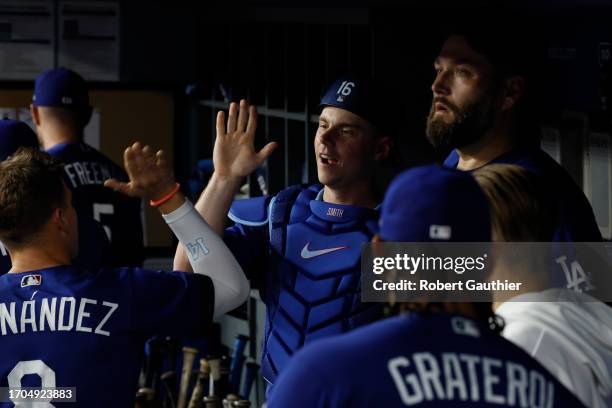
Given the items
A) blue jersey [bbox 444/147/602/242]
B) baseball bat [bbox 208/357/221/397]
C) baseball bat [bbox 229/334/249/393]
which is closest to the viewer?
blue jersey [bbox 444/147/602/242]

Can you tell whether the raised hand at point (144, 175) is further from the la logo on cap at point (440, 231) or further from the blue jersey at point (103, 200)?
the blue jersey at point (103, 200)

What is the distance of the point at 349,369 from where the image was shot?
1755 mm

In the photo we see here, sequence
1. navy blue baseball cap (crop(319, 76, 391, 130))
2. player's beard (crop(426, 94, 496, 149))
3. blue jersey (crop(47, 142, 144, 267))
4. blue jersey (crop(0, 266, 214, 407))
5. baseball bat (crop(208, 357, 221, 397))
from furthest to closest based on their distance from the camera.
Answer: baseball bat (crop(208, 357, 221, 397)), blue jersey (crop(47, 142, 144, 267)), navy blue baseball cap (crop(319, 76, 391, 130)), player's beard (crop(426, 94, 496, 149)), blue jersey (crop(0, 266, 214, 407))

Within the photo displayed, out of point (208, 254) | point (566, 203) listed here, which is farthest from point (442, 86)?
point (208, 254)

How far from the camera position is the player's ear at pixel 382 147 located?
3344 mm

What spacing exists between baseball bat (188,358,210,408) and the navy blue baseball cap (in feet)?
7.43

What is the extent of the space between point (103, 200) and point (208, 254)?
185 cm

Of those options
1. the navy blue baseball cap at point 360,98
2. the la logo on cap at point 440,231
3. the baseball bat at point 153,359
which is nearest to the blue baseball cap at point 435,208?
the la logo on cap at point 440,231

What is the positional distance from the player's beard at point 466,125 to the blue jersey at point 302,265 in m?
0.28

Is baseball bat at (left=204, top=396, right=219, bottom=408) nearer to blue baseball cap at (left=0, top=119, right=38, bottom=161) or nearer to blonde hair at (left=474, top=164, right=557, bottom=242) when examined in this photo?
blue baseball cap at (left=0, top=119, right=38, bottom=161)

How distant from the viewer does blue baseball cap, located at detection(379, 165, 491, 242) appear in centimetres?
186

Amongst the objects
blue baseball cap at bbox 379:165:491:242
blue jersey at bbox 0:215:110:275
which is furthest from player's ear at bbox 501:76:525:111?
blue jersey at bbox 0:215:110:275

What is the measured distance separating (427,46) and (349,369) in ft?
10.4

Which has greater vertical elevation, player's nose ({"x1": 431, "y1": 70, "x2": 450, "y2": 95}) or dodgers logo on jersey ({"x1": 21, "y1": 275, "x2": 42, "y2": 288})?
player's nose ({"x1": 431, "y1": 70, "x2": 450, "y2": 95})
